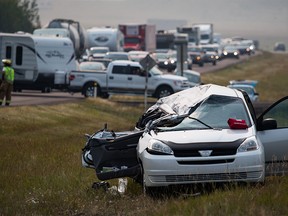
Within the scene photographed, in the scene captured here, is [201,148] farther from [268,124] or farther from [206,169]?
[268,124]

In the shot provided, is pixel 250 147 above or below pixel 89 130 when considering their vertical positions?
above

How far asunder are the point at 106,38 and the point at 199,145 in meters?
62.8

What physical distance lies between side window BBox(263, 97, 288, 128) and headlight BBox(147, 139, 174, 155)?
236cm

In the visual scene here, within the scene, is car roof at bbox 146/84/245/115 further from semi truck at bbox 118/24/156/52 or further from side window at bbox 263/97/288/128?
semi truck at bbox 118/24/156/52

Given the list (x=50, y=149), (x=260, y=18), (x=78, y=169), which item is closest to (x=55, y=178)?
(x=78, y=169)

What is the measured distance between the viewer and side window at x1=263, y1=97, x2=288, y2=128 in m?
15.5

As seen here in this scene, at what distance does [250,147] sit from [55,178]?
159 inches

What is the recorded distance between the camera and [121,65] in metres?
47.2

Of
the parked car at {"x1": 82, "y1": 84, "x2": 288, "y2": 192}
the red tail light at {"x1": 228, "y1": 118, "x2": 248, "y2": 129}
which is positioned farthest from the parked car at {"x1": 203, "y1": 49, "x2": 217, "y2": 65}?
the red tail light at {"x1": 228, "y1": 118, "x2": 248, "y2": 129}

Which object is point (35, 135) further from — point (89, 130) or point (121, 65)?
point (121, 65)

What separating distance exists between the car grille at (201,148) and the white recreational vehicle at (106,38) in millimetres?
61292

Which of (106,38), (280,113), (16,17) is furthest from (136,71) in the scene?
(16,17)

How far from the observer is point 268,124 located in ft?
49.3

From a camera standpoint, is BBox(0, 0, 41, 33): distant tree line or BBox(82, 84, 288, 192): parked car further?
BBox(0, 0, 41, 33): distant tree line
